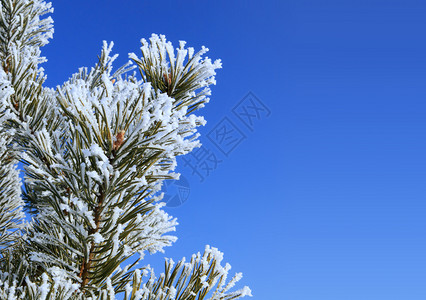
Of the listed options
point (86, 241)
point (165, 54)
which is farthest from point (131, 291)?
point (165, 54)

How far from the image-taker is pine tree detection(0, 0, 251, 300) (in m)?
1.93

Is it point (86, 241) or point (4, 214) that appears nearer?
point (86, 241)

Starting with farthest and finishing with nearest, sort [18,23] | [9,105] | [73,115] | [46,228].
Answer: [18,23] < [9,105] < [46,228] < [73,115]

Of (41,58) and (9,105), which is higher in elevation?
(41,58)

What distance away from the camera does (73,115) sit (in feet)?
Answer: 6.26

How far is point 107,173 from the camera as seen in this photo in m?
1.88

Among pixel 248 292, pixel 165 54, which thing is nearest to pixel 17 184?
pixel 165 54

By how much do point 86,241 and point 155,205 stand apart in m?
0.45

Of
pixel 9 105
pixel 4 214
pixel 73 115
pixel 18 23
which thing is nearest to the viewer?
pixel 73 115

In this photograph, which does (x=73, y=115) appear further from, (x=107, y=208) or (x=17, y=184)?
(x=17, y=184)

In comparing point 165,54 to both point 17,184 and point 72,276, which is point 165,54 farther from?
point 17,184

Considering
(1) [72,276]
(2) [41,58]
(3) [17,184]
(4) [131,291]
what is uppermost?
(2) [41,58]

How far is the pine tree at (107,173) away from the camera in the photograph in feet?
6.32

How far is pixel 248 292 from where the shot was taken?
6.74 feet
